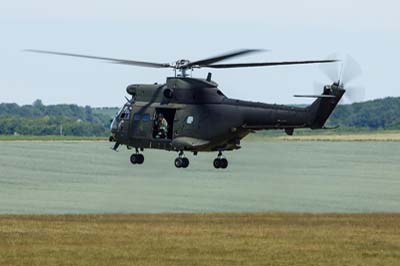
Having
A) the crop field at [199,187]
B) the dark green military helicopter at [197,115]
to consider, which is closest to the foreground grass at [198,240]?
the dark green military helicopter at [197,115]

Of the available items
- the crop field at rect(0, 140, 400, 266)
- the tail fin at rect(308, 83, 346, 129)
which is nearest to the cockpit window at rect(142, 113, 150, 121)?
the crop field at rect(0, 140, 400, 266)

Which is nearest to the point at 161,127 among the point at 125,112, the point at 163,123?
the point at 163,123

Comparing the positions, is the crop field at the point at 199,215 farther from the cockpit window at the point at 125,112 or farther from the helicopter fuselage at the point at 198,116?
the cockpit window at the point at 125,112

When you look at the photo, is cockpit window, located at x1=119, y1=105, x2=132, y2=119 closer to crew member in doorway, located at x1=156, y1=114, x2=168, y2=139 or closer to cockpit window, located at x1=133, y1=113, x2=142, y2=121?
cockpit window, located at x1=133, y1=113, x2=142, y2=121

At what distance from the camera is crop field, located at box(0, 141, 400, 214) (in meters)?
111

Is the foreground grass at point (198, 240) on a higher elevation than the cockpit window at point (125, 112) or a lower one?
lower

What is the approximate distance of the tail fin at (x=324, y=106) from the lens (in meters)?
67.7

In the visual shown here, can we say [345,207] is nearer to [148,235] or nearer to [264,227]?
[264,227]

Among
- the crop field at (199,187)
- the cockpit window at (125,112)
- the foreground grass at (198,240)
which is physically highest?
the cockpit window at (125,112)

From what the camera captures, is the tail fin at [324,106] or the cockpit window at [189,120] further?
the cockpit window at [189,120]

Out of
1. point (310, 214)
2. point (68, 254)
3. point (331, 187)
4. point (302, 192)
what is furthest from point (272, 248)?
point (331, 187)

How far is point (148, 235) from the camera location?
78.6 meters

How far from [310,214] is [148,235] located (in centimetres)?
2327

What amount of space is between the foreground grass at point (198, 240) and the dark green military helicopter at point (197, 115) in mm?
4784
